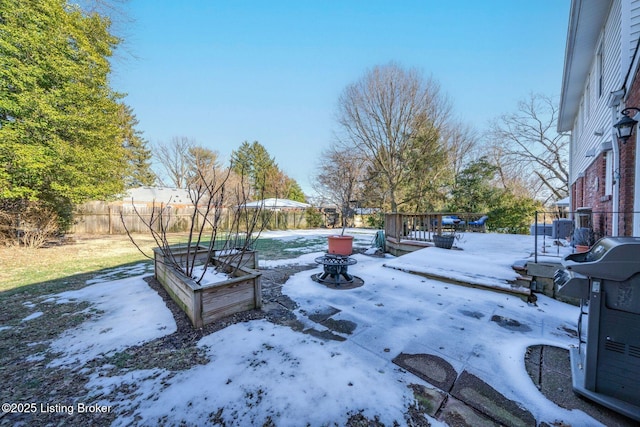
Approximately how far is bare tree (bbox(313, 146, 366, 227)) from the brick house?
9.40m

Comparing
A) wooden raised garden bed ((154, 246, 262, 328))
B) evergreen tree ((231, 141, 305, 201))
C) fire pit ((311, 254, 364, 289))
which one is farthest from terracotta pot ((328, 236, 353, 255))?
evergreen tree ((231, 141, 305, 201))

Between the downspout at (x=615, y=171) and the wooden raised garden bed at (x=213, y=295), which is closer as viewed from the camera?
the wooden raised garden bed at (x=213, y=295)

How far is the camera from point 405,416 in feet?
5.25

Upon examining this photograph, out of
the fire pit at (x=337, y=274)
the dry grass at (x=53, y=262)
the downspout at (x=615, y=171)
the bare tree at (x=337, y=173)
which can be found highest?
the bare tree at (x=337, y=173)

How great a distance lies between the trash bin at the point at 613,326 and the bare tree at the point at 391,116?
13.6m

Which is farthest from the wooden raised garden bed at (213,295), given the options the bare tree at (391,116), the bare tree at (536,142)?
the bare tree at (536,142)

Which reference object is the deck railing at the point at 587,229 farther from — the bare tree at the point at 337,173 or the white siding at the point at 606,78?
the bare tree at the point at 337,173

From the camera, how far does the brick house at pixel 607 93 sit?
3609mm

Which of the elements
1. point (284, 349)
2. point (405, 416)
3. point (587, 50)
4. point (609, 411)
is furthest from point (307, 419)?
point (587, 50)

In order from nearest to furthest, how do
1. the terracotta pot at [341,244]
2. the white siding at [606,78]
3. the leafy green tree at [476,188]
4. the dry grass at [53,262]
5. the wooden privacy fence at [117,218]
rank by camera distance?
the white siding at [606,78] → the dry grass at [53,262] → the terracotta pot at [341,244] → the wooden privacy fence at [117,218] → the leafy green tree at [476,188]

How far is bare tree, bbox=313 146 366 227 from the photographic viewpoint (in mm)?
15648

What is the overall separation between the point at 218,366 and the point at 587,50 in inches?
380

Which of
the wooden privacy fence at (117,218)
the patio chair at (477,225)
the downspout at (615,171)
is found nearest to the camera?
the downspout at (615,171)

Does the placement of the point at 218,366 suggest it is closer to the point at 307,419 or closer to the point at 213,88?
the point at 307,419
